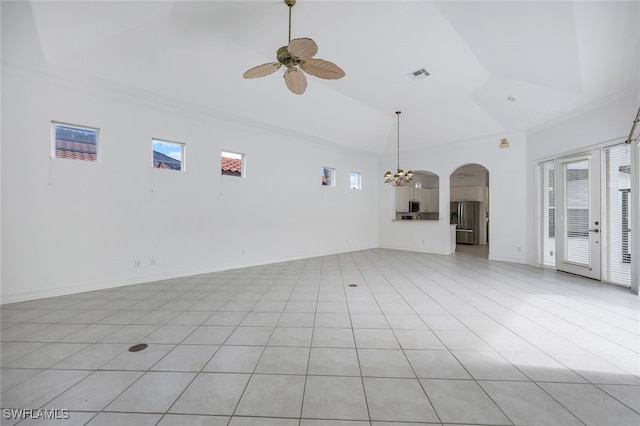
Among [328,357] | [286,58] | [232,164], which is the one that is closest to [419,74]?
[286,58]

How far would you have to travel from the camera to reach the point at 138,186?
484 centimetres

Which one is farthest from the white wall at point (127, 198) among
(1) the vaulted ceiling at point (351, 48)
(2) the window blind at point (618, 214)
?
(2) the window blind at point (618, 214)

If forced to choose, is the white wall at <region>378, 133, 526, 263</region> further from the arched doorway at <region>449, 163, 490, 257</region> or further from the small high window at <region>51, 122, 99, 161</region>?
the small high window at <region>51, 122, 99, 161</region>

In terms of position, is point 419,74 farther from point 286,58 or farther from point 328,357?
point 328,357

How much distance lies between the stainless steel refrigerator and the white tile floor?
22.4 feet

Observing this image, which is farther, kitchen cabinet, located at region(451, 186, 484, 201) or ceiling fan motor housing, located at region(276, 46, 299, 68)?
kitchen cabinet, located at region(451, 186, 484, 201)

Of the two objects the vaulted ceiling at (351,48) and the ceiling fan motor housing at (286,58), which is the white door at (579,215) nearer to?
the vaulted ceiling at (351,48)

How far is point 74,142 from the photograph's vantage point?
436cm

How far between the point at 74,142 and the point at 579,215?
9161mm

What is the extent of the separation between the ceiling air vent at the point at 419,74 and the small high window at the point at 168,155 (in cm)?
468

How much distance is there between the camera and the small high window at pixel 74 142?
4211mm

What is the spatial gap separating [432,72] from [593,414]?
16.6 ft

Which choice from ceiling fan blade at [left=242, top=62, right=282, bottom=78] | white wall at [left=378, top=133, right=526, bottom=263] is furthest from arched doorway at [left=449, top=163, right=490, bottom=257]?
ceiling fan blade at [left=242, top=62, right=282, bottom=78]

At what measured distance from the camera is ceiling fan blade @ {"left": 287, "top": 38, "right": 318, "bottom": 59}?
105 inches
